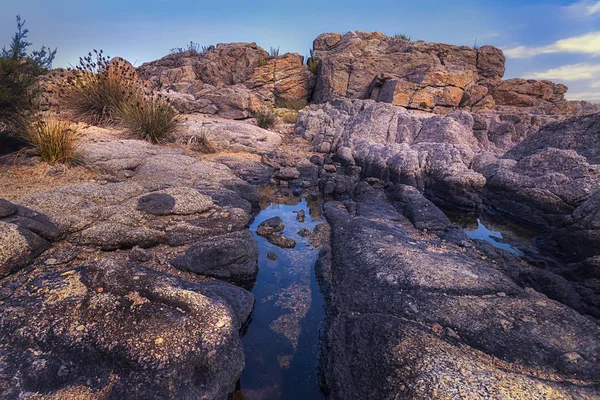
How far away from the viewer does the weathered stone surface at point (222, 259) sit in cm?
405

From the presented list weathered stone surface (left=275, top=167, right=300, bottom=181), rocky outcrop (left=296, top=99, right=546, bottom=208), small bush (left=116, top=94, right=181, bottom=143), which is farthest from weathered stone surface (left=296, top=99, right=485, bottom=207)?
small bush (left=116, top=94, right=181, bottom=143)

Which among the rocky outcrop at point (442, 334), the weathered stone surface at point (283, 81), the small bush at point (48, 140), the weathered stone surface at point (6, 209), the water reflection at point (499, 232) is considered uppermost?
the weathered stone surface at point (283, 81)

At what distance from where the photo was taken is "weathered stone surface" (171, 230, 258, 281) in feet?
13.3

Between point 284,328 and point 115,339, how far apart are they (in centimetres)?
170

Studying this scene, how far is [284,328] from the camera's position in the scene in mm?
3561

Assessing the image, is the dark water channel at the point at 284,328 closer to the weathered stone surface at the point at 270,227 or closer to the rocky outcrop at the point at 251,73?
the weathered stone surface at the point at 270,227

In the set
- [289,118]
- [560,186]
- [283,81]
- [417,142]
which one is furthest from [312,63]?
[560,186]

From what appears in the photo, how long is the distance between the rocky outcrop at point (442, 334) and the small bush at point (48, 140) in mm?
5607

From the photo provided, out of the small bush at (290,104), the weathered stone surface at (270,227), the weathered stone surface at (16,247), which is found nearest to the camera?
the weathered stone surface at (16,247)

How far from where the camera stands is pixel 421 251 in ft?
14.4

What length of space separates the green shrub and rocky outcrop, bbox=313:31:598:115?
15180 mm

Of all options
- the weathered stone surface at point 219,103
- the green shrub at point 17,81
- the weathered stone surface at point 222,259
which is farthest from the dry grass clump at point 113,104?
the weathered stone surface at point 222,259

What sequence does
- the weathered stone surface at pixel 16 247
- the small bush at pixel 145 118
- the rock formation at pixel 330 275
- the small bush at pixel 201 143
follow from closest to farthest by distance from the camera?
the rock formation at pixel 330 275, the weathered stone surface at pixel 16 247, the small bush at pixel 145 118, the small bush at pixel 201 143

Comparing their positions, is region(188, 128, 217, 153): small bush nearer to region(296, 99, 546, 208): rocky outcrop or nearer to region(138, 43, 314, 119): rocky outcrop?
region(296, 99, 546, 208): rocky outcrop
